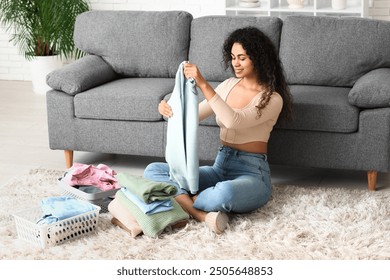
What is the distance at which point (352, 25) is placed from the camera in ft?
14.4

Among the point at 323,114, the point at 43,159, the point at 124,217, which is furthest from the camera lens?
the point at 43,159

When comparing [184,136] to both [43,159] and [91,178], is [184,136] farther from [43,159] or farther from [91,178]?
[43,159]

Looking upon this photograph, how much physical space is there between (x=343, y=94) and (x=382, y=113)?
0.31 meters

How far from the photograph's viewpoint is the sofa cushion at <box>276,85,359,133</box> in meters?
4.05

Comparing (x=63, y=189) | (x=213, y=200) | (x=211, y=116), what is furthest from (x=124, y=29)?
(x=213, y=200)

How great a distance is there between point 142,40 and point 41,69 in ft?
6.33

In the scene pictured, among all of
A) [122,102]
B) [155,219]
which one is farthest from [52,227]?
[122,102]

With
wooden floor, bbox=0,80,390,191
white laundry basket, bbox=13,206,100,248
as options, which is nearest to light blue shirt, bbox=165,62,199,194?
white laundry basket, bbox=13,206,100,248

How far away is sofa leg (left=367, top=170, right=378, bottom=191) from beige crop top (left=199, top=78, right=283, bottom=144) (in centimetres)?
58

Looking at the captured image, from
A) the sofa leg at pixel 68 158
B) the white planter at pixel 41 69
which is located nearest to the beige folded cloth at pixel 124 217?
the sofa leg at pixel 68 158

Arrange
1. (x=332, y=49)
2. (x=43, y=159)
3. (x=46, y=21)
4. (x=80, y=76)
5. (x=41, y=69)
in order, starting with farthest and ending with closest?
(x=41, y=69) → (x=46, y=21) → (x=43, y=159) → (x=80, y=76) → (x=332, y=49)

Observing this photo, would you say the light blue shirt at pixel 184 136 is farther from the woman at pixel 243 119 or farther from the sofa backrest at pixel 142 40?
the sofa backrest at pixel 142 40

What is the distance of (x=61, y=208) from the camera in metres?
3.55

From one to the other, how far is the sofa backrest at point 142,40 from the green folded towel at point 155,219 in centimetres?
133
